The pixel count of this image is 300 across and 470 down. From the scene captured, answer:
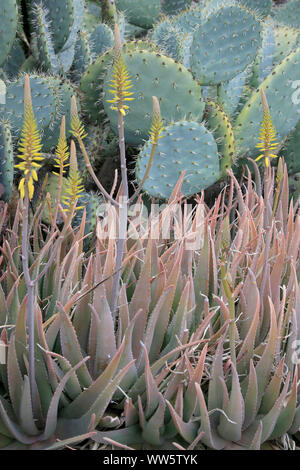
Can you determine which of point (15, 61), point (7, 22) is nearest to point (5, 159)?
point (7, 22)

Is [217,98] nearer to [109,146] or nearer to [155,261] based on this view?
[109,146]

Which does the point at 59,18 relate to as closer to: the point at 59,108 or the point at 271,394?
the point at 59,108

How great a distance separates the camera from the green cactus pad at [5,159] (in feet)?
5.23

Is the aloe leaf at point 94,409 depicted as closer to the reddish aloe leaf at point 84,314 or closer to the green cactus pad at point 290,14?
the reddish aloe leaf at point 84,314

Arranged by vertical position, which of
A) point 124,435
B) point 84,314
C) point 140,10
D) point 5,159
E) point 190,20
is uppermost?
point 140,10

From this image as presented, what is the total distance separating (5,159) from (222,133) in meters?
0.76

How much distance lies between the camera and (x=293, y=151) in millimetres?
2240

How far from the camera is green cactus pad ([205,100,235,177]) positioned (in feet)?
6.26

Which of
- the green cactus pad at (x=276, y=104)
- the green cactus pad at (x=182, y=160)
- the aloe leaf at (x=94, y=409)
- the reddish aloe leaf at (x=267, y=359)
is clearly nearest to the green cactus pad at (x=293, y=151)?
the green cactus pad at (x=276, y=104)

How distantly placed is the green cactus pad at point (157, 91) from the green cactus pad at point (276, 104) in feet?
0.80

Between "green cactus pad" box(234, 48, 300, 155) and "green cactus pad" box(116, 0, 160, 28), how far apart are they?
960 mm

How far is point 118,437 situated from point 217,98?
4.77 feet

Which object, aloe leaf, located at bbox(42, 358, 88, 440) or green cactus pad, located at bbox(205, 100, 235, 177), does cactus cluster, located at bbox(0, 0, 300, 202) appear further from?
aloe leaf, located at bbox(42, 358, 88, 440)

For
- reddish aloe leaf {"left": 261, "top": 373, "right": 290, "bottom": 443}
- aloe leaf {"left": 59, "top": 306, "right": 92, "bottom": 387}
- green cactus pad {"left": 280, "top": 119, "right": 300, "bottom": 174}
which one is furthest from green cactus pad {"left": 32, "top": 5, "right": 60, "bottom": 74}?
reddish aloe leaf {"left": 261, "top": 373, "right": 290, "bottom": 443}
